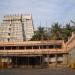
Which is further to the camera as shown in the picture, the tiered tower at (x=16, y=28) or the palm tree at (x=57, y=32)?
the tiered tower at (x=16, y=28)

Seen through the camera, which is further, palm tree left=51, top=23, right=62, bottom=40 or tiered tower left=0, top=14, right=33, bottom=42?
tiered tower left=0, top=14, right=33, bottom=42

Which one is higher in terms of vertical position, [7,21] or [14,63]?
[7,21]

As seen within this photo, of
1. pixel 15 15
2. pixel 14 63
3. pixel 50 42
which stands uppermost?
pixel 15 15

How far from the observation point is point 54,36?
89.4 m

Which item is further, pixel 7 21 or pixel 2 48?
pixel 7 21

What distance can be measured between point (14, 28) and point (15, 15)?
32.5 ft

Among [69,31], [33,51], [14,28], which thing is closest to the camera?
[33,51]

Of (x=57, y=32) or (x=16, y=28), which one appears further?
(x=16, y=28)

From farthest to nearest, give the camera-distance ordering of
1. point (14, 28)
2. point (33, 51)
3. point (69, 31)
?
point (14, 28), point (69, 31), point (33, 51)

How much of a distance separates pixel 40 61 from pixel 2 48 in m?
11.2

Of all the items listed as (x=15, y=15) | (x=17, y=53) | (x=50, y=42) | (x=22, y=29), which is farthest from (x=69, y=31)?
(x=15, y=15)

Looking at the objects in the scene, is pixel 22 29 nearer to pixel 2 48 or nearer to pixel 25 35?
pixel 25 35

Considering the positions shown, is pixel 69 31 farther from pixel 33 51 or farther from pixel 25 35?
pixel 25 35

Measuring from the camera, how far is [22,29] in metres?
128
